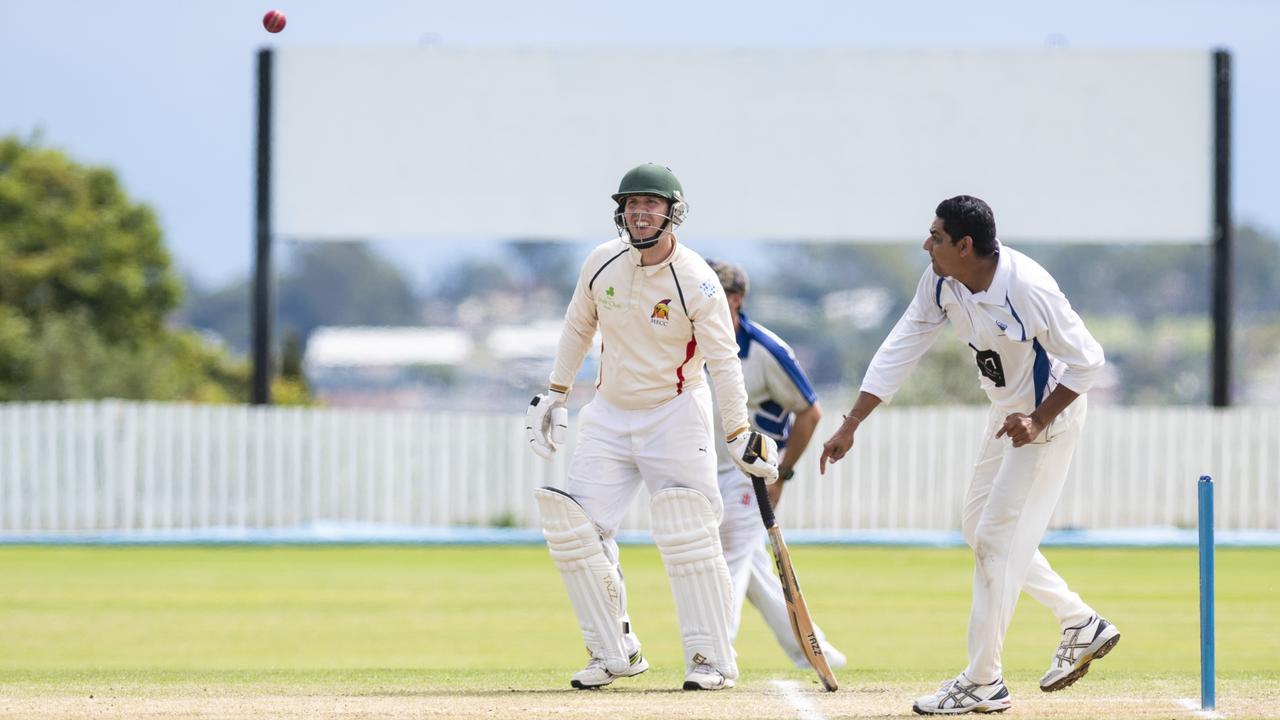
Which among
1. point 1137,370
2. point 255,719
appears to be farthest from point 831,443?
point 1137,370

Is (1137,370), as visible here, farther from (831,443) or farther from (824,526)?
(831,443)

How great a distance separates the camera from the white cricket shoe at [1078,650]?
7609 millimetres

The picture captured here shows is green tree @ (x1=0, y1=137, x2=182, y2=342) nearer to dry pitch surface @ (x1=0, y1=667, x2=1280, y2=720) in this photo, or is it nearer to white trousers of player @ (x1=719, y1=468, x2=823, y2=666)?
white trousers of player @ (x1=719, y1=468, x2=823, y2=666)

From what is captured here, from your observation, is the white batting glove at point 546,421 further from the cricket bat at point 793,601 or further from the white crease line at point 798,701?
the white crease line at point 798,701

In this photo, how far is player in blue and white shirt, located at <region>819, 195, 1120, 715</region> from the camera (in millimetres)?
7027

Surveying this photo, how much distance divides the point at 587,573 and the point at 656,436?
0.64 m

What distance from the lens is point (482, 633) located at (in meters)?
11.8

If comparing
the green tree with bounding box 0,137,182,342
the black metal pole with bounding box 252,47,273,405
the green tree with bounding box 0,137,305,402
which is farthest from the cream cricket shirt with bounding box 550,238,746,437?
the green tree with bounding box 0,137,182,342

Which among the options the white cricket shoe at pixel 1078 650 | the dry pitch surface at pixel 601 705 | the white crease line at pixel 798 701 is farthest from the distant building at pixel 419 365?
the white cricket shoe at pixel 1078 650

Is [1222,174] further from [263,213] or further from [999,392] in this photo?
[999,392]

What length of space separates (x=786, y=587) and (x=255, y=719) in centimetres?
241

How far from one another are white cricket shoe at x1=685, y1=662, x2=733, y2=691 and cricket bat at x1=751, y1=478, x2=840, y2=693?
0.39 metres

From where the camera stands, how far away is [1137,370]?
10938 cm

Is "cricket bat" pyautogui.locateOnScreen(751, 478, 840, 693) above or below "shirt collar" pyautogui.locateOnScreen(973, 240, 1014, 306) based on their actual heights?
below
